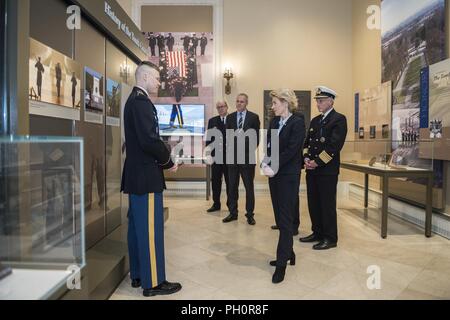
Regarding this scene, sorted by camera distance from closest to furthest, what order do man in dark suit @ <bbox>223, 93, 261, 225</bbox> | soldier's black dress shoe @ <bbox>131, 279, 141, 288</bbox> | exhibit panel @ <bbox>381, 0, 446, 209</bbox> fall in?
soldier's black dress shoe @ <bbox>131, 279, 141, 288</bbox> → exhibit panel @ <bbox>381, 0, 446, 209</bbox> → man in dark suit @ <bbox>223, 93, 261, 225</bbox>

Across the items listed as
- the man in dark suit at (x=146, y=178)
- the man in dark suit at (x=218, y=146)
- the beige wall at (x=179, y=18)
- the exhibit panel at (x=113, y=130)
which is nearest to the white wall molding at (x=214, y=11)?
the beige wall at (x=179, y=18)

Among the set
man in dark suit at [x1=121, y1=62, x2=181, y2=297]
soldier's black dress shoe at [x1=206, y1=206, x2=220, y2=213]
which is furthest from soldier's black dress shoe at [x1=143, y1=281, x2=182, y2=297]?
soldier's black dress shoe at [x1=206, y1=206, x2=220, y2=213]

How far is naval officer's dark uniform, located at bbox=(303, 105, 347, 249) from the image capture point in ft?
11.0

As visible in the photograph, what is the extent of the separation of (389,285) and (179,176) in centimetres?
497

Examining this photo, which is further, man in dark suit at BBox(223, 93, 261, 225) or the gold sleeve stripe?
man in dark suit at BBox(223, 93, 261, 225)

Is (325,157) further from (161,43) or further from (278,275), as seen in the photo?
(161,43)

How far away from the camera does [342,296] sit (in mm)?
2367

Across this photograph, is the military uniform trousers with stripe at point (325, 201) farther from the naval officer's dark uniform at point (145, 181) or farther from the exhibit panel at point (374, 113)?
the exhibit panel at point (374, 113)

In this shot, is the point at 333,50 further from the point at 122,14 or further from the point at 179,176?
the point at 122,14

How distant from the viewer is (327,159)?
3324 mm

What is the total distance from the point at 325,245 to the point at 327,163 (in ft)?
2.73

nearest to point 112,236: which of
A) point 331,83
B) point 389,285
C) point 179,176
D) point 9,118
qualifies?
point 9,118

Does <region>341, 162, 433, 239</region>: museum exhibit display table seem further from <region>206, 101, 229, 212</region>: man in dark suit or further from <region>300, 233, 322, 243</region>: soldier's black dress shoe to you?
<region>206, 101, 229, 212</region>: man in dark suit
